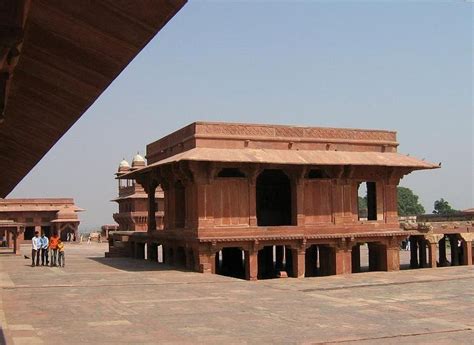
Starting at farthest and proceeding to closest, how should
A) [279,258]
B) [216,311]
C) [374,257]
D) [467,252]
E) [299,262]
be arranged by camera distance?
[279,258] < [467,252] < [374,257] < [299,262] < [216,311]

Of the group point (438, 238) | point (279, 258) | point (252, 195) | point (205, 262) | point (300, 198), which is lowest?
point (279, 258)

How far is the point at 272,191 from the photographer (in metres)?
29.1

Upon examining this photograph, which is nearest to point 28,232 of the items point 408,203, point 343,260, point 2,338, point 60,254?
point 60,254

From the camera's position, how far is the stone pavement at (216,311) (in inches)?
378

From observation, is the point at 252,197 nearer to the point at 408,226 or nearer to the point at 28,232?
the point at 408,226

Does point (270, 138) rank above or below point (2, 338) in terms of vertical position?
above

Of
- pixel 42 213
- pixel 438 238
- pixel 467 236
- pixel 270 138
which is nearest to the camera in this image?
pixel 270 138

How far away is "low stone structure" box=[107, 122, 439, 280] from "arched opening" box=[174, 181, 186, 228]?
0.15 feet

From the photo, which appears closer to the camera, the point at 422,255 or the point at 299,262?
the point at 299,262

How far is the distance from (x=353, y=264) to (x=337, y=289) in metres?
9.86

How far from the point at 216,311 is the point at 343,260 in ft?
44.5

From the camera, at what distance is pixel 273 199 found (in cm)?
2919

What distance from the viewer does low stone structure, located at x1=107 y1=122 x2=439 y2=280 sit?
2217 centimetres

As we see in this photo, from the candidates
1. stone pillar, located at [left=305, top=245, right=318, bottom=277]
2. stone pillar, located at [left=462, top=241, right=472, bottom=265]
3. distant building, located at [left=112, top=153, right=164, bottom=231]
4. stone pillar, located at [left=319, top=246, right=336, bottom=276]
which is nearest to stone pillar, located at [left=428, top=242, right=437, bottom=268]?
stone pillar, located at [left=462, top=241, right=472, bottom=265]
